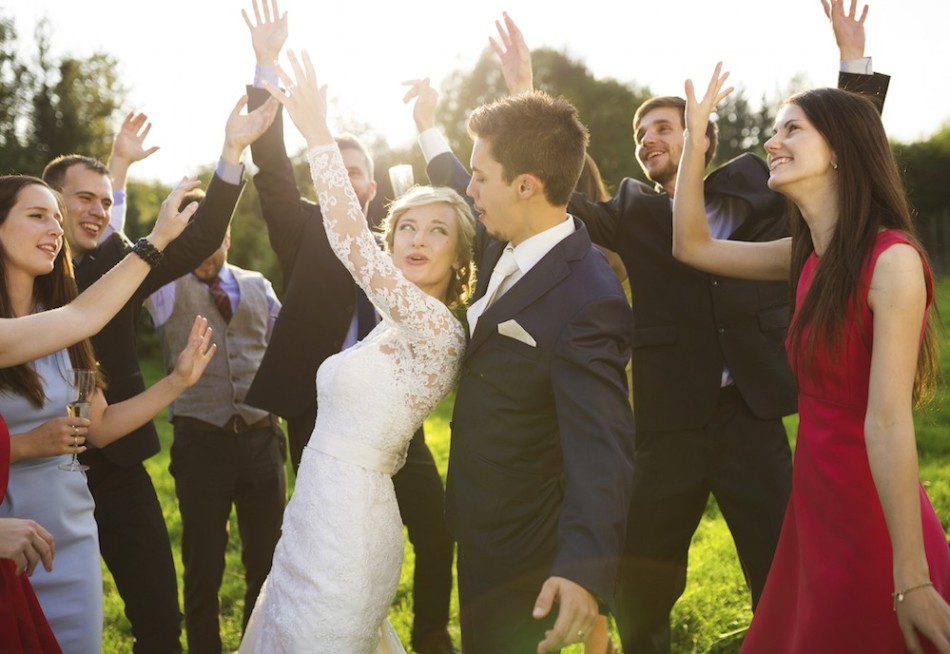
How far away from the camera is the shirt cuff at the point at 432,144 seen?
12.9 ft

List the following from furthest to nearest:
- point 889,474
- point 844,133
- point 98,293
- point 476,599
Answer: point 98,293 < point 476,599 < point 844,133 < point 889,474

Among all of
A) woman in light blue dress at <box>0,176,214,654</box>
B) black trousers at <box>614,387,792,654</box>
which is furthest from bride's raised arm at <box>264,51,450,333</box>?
black trousers at <box>614,387,792,654</box>

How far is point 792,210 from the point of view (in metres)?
2.79

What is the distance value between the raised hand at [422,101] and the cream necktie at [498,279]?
1.33 meters

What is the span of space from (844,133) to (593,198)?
88.7 inches

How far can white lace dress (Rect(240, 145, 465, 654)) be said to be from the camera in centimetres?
289

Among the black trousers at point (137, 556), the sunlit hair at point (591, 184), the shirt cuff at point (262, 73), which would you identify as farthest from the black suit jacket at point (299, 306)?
the sunlit hair at point (591, 184)

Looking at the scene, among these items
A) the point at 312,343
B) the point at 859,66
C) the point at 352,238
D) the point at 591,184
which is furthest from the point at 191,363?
the point at 859,66

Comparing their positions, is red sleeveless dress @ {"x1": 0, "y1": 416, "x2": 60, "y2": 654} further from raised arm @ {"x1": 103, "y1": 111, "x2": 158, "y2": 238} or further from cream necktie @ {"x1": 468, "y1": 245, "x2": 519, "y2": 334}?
Result: raised arm @ {"x1": 103, "y1": 111, "x2": 158, "y2": 238}

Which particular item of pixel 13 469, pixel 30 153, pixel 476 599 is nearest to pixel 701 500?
pixel 476 599

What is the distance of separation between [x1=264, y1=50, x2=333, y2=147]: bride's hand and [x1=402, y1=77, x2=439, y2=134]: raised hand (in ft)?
4.15

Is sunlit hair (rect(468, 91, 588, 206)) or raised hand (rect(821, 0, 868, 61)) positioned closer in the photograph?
sunlit hair (rect(468, 91, 588, 206))

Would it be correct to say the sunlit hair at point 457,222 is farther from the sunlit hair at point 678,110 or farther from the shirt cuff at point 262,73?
the sunlit hair at point 678,110

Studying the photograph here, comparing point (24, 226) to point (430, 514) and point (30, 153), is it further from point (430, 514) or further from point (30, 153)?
point (30, 153)
